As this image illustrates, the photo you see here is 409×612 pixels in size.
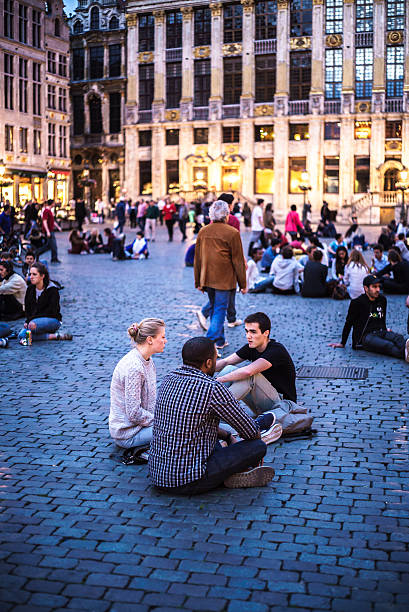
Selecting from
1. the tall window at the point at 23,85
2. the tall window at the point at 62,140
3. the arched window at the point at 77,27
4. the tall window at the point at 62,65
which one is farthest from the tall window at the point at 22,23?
the arched window at the point at 77,27

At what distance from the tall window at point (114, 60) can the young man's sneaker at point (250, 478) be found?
61.5m

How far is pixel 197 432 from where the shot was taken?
214 inches

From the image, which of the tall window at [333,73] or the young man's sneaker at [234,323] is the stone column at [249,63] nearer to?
the tall window at [333,73]

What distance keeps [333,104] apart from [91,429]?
161ft

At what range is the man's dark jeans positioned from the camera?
35.1ft

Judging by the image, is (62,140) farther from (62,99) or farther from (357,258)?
(357,258)

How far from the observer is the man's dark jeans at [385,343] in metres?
10.7

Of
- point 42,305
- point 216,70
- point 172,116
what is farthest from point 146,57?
point 42,305

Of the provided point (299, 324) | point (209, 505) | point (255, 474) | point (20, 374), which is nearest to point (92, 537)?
point (209, 505)

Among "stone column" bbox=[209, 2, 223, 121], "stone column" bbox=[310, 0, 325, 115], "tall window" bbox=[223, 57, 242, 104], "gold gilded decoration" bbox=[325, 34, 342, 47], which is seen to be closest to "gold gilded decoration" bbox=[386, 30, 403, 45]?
"gold gilded decoration" bbox=[325, 34, 342, 47]

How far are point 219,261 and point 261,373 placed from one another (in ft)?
11.5

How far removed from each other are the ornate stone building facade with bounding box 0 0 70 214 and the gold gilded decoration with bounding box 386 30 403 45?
21.3 meters

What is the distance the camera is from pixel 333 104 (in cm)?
5347

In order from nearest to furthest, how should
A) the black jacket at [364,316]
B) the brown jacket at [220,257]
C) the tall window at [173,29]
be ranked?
the brown jacket at [220,257]
the black jacket at [364,316]
the tall window at [173,29]
